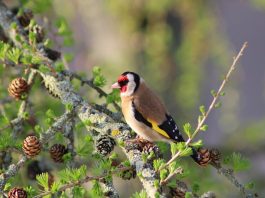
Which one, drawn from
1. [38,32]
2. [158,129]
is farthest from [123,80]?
[38,32]

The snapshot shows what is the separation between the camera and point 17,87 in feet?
8.69

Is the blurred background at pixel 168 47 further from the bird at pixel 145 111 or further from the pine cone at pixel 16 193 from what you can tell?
the pine cone at pixel 16 193

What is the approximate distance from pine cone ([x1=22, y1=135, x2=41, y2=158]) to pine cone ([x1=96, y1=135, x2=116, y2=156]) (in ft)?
0.68

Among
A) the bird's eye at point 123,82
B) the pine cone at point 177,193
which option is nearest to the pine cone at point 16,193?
the pine cone at point 177,193

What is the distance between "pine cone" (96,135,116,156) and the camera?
7.50 ft

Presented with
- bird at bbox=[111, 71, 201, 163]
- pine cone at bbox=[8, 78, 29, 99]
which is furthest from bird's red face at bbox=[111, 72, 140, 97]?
pine cone at bbox=[8, 78, 29, 99]

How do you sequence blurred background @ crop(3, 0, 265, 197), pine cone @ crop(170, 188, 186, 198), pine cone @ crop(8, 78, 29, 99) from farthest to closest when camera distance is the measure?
blurred background @ crop(3, 0, 265, 197) → pine cone @ crop(8, 78, 29, 99) → pine cone @ crop(170, 188, 186, 198)

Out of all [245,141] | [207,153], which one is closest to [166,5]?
[245,141]

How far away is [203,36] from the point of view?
231 inches

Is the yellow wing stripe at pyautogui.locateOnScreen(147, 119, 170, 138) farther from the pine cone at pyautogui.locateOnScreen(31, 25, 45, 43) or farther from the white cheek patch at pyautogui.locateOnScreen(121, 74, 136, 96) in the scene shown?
the pine cone at pyautogui.locateOnScreen(31, 25, 45, 43)

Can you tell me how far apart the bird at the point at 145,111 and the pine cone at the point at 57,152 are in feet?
2.06

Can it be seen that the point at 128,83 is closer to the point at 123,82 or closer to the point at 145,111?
the point at 123,82

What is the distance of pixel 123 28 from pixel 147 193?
4014 millimetres

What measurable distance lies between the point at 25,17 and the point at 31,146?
1048 millimetres
